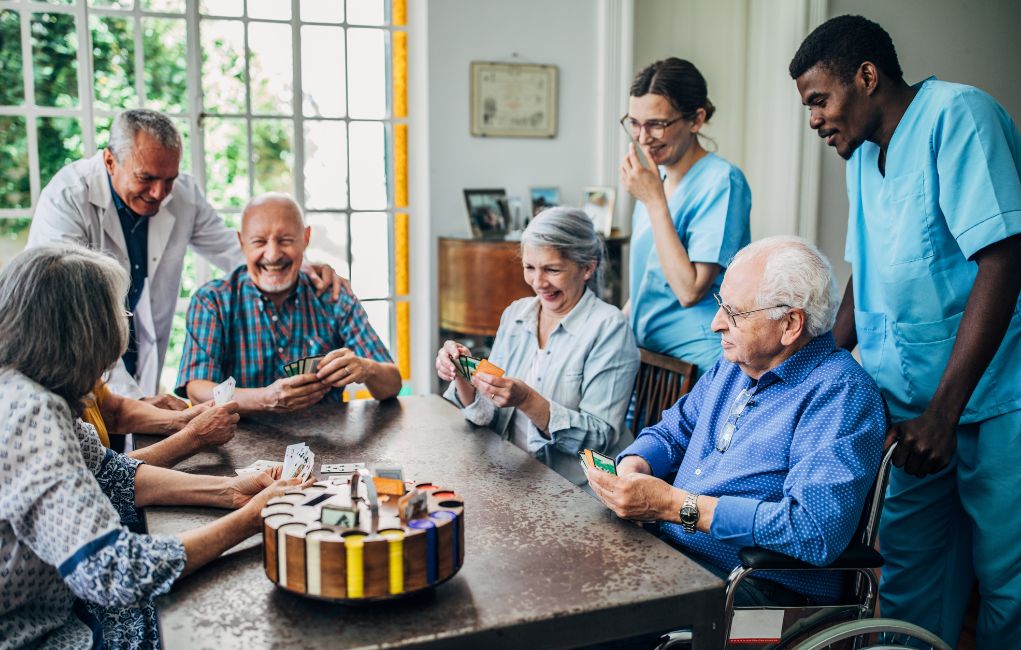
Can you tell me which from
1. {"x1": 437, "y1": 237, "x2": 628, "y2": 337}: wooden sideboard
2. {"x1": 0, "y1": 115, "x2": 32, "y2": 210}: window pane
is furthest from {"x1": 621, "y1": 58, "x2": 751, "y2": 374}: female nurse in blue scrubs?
{"x1": 0, "y1": 115, "x2": 32, "y2": 210}: window pane

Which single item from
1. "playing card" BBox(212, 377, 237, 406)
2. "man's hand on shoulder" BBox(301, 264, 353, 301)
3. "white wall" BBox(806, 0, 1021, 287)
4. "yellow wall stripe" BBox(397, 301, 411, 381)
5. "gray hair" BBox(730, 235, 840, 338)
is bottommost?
"yellow wall stripe" BBox(397, 301, 411, 381)

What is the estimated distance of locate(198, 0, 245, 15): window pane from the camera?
13.8 feet

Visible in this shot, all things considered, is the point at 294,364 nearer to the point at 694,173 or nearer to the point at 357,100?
the point at 694,173

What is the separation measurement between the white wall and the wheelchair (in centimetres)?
329

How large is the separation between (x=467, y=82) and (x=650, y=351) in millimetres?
2508

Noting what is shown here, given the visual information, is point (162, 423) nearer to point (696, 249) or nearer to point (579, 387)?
point (579, 387)

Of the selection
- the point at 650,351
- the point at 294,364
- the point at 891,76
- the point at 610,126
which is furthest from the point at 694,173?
the point at 610,126

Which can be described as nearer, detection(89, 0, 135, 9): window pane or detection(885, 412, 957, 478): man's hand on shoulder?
detection(885, 412, 957, 478): man's hand on shoulder

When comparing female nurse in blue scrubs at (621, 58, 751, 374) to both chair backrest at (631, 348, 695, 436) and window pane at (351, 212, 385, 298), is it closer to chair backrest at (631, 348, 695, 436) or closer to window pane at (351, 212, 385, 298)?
chair backrest at (631, 348, 695, 436)

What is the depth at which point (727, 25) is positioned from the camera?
4879 mm

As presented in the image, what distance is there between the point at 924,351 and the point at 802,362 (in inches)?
15.6

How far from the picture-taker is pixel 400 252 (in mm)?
4781

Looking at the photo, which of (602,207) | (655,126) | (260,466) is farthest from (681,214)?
(602,207)

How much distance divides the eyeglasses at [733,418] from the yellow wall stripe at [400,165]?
3195 millimetres
